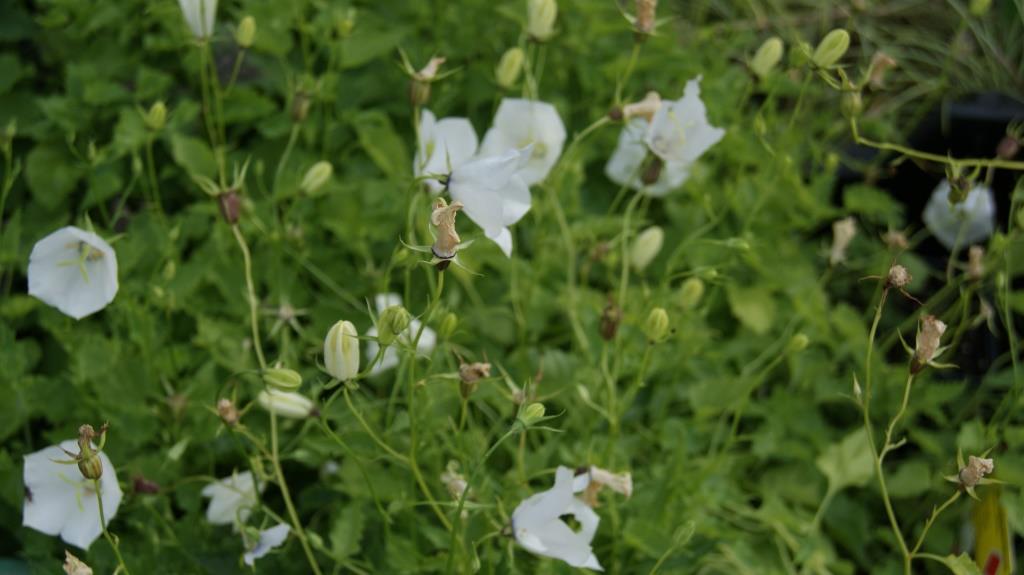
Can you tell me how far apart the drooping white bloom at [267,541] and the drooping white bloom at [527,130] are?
507 millimetres

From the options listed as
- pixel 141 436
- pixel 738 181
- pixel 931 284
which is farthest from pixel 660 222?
pixel 141 436

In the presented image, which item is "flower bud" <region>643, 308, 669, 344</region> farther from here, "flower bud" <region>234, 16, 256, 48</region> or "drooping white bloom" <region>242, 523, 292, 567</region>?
"flower bud" <region>234, 16, 256, 48</region>

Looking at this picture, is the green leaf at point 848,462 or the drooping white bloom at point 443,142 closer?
the drooping white bloom at point 443,142

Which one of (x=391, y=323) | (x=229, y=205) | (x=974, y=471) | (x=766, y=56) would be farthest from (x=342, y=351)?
(x=766, y=56)

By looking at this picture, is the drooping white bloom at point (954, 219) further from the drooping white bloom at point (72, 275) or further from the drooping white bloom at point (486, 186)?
the drooping white bloom at point (72, 275)

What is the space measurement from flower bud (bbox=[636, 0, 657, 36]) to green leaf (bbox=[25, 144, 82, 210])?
809mm

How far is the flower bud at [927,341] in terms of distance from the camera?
3.01ft

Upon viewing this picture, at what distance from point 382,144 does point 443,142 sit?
349 millimetres

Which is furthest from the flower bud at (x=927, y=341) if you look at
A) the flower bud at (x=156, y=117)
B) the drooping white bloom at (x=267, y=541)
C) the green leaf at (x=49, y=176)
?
the green leaf at (x=49, y=176)

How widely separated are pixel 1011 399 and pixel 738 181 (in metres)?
0.46

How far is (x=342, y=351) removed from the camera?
90 centimetres

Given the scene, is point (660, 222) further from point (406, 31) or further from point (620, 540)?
point (620, 540)

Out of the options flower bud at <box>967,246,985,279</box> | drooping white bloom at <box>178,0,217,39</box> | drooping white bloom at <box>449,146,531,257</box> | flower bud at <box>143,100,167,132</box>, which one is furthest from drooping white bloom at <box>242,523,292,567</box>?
flower bud at <box>967,246,985,279</box>

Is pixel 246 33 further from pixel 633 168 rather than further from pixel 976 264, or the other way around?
pixel 976 264
